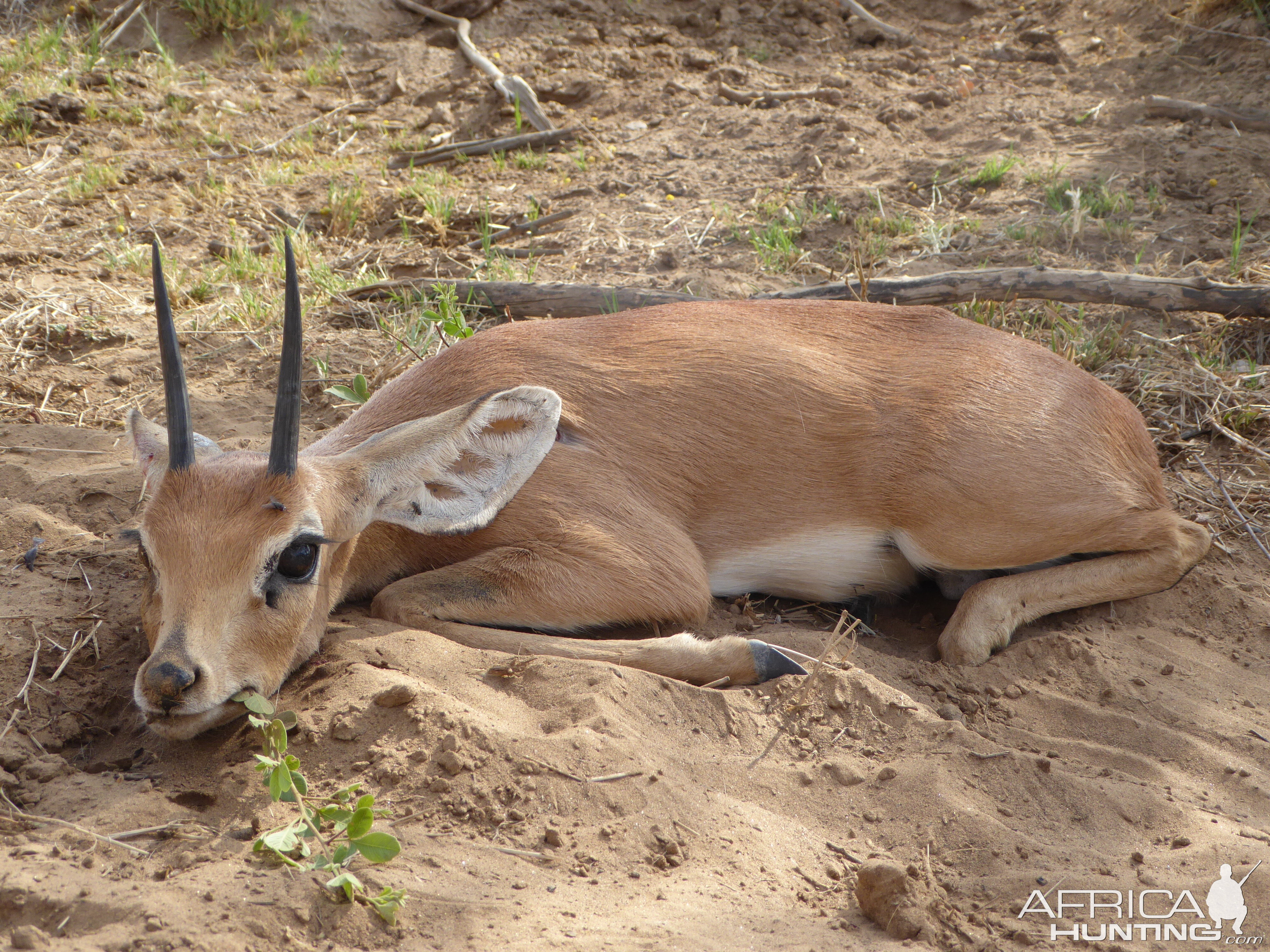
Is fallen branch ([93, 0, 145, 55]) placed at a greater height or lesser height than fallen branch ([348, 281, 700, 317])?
greater

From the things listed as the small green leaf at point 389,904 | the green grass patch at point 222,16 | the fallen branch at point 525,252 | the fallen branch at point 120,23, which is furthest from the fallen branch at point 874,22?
the small green leaf at point 389,904

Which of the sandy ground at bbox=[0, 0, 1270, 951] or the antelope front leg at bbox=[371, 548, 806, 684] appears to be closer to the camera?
the sandy ground at bbox=[0, 0, 1270, 951]

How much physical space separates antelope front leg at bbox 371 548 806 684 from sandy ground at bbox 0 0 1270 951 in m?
0.17

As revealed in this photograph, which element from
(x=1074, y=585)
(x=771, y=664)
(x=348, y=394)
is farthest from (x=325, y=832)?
(x=1074, y=585)

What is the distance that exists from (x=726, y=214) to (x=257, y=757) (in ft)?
17.8

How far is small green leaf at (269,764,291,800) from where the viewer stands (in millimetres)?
2676

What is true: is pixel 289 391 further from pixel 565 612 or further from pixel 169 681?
pixel 565 612

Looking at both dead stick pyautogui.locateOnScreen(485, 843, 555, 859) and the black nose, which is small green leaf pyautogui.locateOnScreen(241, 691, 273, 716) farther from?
dead stick pyautogui.locateOnScreen(485, 843, 555, 859)

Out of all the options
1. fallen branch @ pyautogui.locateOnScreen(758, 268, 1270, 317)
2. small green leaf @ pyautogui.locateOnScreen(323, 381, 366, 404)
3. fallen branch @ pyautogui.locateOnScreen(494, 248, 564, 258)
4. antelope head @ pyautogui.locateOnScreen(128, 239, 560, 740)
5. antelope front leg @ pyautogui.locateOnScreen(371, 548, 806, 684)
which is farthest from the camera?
fallen branch @ pyautogui.locateOnScreen(494, 248, 564, 258)

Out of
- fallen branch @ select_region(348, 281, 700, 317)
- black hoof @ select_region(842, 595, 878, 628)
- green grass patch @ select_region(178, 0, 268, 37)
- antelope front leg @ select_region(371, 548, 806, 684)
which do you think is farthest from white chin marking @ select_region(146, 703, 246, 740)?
green grass patch @ select_region(178, 0, 268, 37)

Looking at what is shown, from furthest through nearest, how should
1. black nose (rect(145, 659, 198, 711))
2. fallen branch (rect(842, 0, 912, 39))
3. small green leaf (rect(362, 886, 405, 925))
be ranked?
1. fallen branch (rect(842, 0, 912, 39))
2. black nose (rect(145, 659, 198, 711))
3. small green leaf (rect(362, 886, 405, 925))

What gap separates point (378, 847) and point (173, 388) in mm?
1499

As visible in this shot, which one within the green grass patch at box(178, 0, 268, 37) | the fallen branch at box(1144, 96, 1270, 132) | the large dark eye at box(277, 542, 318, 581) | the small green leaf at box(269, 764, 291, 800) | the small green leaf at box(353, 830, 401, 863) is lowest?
the small green leaf at box(353, 830, 401, 863)

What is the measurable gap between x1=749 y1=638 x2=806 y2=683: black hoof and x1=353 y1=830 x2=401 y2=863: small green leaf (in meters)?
1.52
